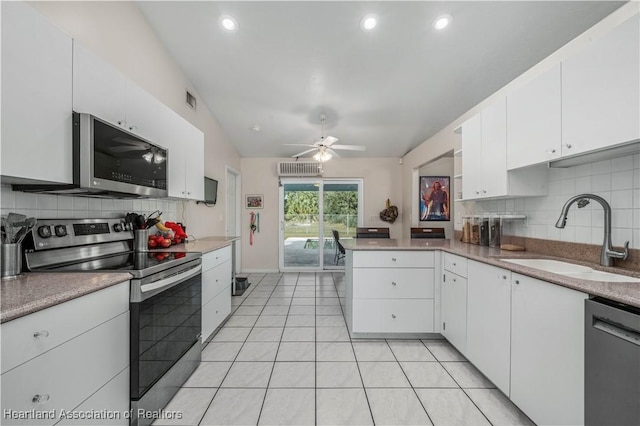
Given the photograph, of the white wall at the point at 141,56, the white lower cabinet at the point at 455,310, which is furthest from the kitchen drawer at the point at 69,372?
the white lower cabinet at the point at 455,310

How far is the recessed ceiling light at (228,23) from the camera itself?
91.7 inches

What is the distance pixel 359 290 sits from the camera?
2420mm

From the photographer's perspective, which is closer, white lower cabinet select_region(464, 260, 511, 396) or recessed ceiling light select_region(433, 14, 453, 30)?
white lower cabinet select_region(464, 260, 511, 396)

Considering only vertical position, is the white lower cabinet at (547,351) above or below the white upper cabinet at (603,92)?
below

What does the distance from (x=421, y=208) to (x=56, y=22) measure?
503cm

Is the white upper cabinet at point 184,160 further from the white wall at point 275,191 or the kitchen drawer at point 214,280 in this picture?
the white wall at point 275,191

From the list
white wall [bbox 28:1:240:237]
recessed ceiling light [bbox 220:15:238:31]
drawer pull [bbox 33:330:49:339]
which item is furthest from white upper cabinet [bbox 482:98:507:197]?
white wall [bbox 28:1:240:237]

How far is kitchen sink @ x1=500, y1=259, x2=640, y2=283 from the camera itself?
1.39m

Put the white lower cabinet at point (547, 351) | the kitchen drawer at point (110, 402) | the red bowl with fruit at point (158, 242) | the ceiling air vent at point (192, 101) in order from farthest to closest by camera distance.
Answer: the ceiling air vent at point (192, 101) < the red bowl with fruit at point (158, 242) < the white lower cabinet at point (547, 351) < the kitchen drawer at point (110, 402)

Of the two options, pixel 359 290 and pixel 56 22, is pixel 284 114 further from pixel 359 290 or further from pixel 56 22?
pixel 359 290

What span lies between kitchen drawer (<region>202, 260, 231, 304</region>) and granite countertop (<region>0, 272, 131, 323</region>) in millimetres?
1000

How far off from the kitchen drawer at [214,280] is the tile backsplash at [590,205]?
110 inches

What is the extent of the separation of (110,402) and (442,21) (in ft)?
11.1

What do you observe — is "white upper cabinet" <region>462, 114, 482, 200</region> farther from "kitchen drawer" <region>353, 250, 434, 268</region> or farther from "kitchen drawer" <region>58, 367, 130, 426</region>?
"kitchen drawer" <region>58, 367, 130, 426</region>
